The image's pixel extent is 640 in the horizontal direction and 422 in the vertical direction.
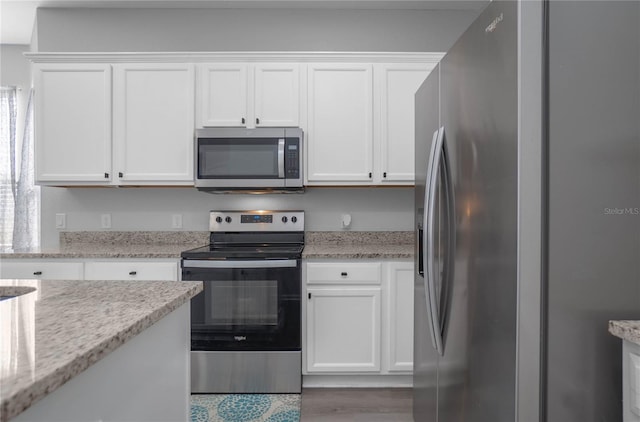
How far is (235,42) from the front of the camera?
9.87 ft

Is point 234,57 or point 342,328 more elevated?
point 234,57

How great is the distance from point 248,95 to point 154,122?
68 centimetres

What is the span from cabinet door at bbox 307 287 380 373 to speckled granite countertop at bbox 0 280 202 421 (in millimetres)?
1397

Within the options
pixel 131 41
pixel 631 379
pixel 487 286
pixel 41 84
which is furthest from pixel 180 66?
pixel 631 379

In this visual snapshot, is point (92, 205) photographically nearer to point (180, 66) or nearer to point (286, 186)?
point (180, 66)

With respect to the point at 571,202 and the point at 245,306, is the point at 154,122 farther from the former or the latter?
the point at 571,202

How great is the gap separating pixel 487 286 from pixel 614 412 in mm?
385

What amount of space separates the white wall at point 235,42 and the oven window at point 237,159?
0.41 m

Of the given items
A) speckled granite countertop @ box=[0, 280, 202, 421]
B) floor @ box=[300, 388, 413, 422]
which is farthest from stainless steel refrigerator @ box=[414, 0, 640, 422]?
floor @ box=[300, 388, 413, 422]

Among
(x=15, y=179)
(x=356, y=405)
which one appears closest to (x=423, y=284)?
(x=356, y=405)

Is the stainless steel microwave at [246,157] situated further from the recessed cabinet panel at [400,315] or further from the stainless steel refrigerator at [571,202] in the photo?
the stainless steel refrigerator at [571,202]

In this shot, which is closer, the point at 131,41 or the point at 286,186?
the point at 286,186

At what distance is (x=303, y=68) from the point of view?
8.72 feet

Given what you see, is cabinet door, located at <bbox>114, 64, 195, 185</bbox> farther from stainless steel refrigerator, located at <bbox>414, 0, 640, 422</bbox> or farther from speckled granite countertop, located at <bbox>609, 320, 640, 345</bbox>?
speckled granite countertop, located at <bbox>609, 320, 640, 345</bbox>
